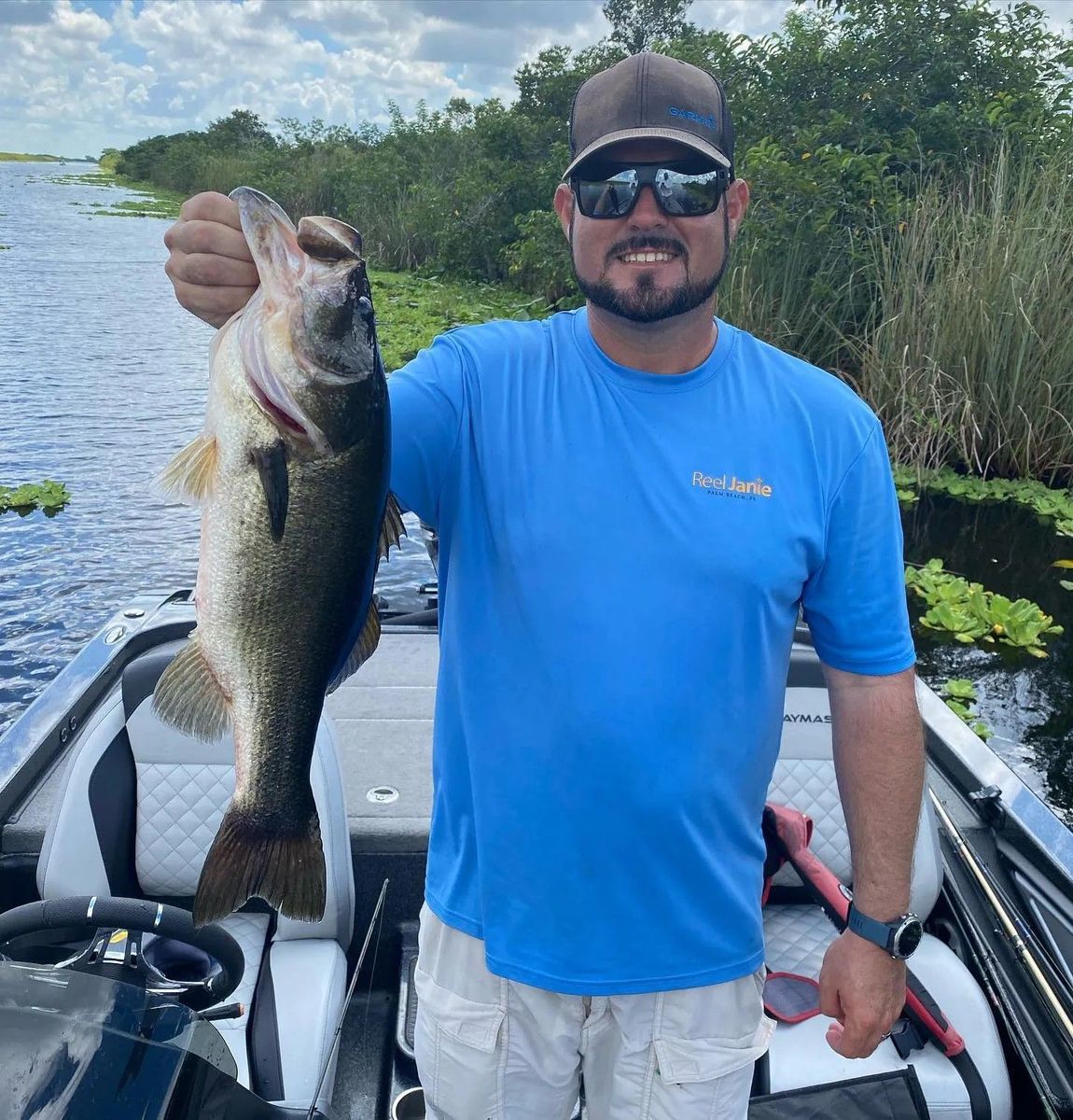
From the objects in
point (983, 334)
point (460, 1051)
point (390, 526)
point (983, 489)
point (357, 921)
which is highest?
point (390, 526)

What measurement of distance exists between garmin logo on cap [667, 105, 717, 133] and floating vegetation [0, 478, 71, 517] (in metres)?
9.02

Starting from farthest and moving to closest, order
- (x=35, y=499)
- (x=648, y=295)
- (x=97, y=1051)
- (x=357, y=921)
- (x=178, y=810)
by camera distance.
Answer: (x=35, y=499), (x=357, y=921), (x=178, y=810), (x=648, y=295), (x=97, y=1051)

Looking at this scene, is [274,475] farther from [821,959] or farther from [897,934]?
[821,959]

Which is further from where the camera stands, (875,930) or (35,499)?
(35,499)

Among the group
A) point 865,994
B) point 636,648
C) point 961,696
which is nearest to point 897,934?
point 865,994

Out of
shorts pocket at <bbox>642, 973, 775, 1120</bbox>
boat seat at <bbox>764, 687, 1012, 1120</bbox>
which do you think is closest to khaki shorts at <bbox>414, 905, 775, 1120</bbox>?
shorts pocket at <bbox>642, 973, 775, 1120</bbox>

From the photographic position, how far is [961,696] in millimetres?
6434

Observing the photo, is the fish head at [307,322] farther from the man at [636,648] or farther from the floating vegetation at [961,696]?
the floating vegetation at [961,696]

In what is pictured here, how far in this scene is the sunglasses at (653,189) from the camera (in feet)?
6.35

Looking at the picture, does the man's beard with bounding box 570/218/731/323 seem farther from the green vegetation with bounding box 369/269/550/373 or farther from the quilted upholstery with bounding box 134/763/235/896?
the green vegetation with bounding box 369/269/550/373

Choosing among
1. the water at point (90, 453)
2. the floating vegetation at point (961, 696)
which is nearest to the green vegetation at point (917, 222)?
the floating vegetation at point (961, 696)

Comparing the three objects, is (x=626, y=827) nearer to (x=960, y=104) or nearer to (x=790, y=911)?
(x=790, y=911)

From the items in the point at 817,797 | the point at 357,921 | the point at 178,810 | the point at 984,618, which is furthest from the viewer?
the point at 984,618

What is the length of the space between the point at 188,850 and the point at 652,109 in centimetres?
248
